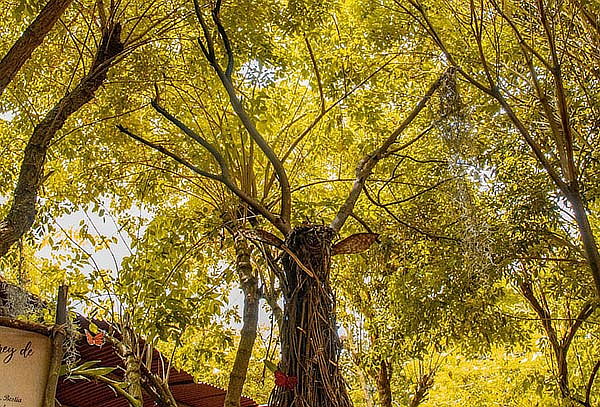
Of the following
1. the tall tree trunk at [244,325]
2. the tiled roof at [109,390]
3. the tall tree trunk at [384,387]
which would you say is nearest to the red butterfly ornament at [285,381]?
the tall tree trunk at [244,325]

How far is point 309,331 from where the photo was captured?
1459mm

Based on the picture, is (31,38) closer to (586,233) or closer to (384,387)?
(586,233)

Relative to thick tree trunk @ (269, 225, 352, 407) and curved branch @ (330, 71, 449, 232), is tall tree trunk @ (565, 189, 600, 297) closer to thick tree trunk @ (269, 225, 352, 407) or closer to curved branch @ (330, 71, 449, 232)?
curved branch @ (330, 71, 449, 232)

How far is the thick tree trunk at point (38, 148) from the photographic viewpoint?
1.73 metres

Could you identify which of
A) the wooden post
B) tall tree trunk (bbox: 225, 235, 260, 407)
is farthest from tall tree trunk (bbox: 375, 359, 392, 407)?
the wooden post

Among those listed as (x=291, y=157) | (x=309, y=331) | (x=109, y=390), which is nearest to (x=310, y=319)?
(x=309, y=331)

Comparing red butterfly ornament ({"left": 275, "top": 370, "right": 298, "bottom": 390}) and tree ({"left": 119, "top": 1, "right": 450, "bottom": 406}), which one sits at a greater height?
tree ({"left": 119, "top": 1, "right": 450, "bottom": 406})

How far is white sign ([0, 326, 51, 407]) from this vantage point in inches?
32.7

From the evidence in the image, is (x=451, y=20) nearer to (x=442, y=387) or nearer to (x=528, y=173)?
(x=528, y=173)

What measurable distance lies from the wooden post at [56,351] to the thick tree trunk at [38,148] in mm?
921

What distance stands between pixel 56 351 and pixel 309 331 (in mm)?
695

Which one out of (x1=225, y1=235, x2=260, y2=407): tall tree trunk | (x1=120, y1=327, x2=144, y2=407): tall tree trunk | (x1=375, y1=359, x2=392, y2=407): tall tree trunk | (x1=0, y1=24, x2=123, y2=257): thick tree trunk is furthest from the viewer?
(x1=375, y1=359, x2=392, y2=407): tall tree trunk

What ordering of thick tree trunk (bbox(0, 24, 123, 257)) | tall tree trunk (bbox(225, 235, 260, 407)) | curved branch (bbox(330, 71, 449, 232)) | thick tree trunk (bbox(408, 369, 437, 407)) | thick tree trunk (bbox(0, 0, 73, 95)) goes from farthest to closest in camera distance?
thick tree trunk (bbox(408, 369, 437, 407)) < tall tree trunk (bbox(225, 235, 260, 407)) < curved branch (bbox(330, 71, 449, 232)) < thick tree trunk (bbox(0, 24, 123, 257)) < thick tree trunk (bbox(0, 0, 73, 95))

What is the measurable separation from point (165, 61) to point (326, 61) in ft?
2.16
